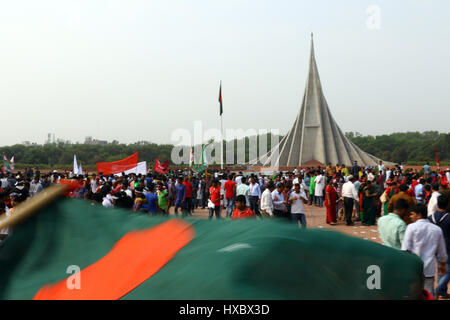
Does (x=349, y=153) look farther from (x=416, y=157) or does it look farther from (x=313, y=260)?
(x=313, y=260)

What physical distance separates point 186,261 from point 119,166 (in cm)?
1289

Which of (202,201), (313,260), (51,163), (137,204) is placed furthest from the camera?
(51,163)

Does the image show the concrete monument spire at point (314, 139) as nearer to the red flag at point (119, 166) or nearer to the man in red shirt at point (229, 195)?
the red flag at point (119, 166)

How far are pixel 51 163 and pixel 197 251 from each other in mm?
48805

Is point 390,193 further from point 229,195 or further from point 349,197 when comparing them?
point 229,195

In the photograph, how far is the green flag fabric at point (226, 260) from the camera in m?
1.44

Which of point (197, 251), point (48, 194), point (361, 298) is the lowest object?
point (361, 298)

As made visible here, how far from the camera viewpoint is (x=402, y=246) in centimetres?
379

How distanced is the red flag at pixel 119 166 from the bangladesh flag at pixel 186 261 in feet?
38.1

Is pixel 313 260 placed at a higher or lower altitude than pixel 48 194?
lower

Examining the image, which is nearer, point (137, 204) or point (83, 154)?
point (137, 204)

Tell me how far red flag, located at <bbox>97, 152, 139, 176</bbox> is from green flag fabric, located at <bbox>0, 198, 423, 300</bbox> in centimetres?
1165

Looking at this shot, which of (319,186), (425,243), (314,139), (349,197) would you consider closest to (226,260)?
(425,243)
